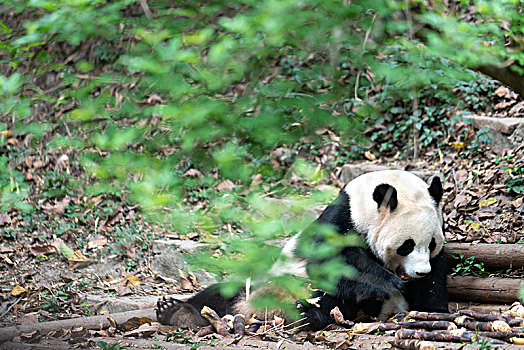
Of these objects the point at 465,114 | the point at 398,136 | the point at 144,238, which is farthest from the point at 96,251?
the point at 465,114

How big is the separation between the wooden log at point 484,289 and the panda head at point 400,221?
1.26 feet

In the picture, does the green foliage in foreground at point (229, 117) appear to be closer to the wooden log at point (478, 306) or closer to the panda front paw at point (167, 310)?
the panda front paw at point (167, 310)

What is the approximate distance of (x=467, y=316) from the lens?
422cm

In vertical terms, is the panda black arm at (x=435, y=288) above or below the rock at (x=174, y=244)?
above

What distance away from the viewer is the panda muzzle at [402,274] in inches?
194

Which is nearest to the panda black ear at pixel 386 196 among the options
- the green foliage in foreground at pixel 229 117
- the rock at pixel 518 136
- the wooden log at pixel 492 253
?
the wooden log at pixel 492 253

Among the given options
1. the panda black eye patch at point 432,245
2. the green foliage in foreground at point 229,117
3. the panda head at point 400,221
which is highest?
the green foliage in foreground at point 229,117

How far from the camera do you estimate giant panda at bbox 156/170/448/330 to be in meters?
4.76

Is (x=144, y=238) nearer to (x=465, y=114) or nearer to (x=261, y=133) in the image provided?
(x=465, y=114)

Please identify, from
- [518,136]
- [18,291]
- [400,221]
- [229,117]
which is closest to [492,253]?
[400,221]

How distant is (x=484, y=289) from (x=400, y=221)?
93 centimetres

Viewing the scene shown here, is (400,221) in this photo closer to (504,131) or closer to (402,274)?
(402,274)

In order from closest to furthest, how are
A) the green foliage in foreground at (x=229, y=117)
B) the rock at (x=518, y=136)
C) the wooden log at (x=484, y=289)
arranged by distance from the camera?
1. the green foliage in foreground at (x=229, y=117)
2. the wooden log at (x=484, y=289)
3. the rock at (x=518, y=136)

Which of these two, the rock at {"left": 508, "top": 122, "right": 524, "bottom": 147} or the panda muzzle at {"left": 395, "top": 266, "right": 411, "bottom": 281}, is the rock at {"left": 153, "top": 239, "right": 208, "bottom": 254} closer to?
the panda muzzle at {"left": 395, "top": 266, "right": 411, "bottom": 281}
